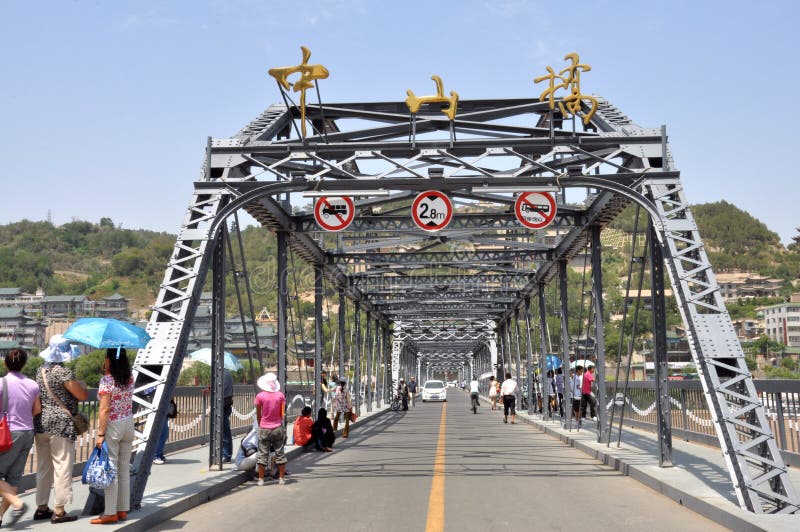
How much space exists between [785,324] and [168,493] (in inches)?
6236

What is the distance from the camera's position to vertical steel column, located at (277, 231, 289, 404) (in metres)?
17.7

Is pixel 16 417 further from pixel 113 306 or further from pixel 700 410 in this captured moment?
pixel 113 306

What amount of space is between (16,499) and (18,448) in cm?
50

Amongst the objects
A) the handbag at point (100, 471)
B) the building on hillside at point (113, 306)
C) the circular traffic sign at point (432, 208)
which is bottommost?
the handbag at point (100, 471)

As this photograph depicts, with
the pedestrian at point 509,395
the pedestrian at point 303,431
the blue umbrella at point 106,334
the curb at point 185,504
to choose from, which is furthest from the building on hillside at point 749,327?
the blue umbrella at point 106,334

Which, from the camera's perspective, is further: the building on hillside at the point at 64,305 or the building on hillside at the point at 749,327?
the building on hillside at the point at 64,305

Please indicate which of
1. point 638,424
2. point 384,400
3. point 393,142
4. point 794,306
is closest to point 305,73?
point 393,142

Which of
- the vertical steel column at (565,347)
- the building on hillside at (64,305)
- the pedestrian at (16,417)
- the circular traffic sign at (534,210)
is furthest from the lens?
the building on hillside at (64,305)

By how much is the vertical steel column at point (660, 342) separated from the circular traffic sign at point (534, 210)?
6.90 feet

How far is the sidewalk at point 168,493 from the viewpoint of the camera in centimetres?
823

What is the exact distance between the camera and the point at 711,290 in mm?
11227

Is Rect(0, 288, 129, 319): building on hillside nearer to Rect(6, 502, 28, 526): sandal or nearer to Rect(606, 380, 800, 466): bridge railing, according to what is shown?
Rect(606, 380, 800, 466): bridge railing

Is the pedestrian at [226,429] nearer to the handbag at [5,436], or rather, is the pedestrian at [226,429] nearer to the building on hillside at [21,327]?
the handbag at [5,436]

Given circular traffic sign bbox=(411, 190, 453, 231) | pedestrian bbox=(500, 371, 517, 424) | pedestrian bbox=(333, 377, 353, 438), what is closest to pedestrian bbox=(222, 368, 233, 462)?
circular traffic sign bbox=(411, 190, 453, 231)
